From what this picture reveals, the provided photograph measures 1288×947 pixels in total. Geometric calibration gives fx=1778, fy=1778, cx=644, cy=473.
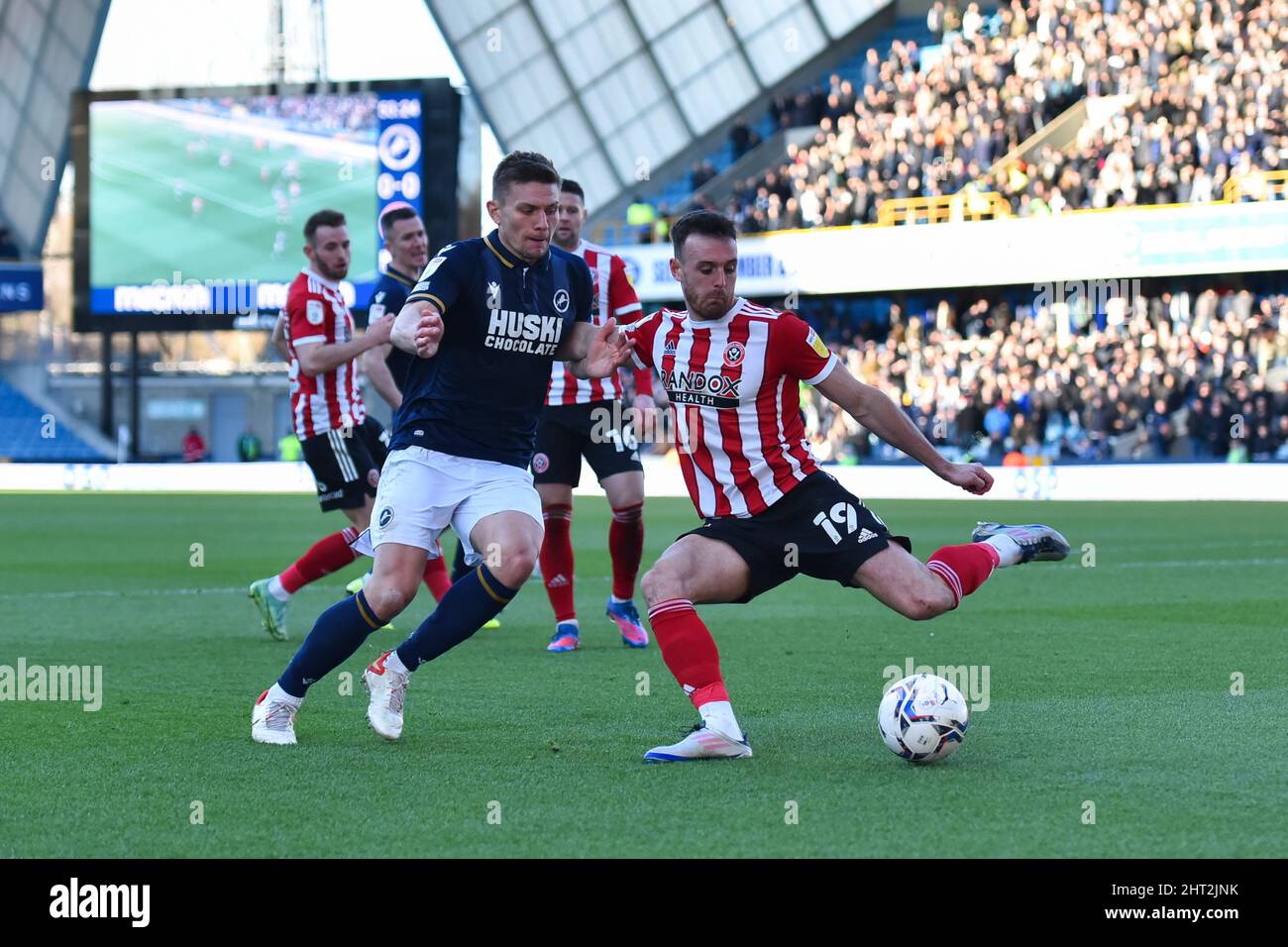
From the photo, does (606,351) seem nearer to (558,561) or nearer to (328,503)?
(558,561)

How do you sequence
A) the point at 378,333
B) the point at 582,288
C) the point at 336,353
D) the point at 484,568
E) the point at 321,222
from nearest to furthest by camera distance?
the point at 484,568
the point at 582,288
the point at 378,333
the point at 336,353
the point at 321,222

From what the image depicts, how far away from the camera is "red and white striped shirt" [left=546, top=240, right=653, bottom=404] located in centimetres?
904

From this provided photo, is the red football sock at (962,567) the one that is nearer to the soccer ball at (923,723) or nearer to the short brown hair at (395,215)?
the soccer ball at (923,723)

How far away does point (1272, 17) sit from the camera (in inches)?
1216

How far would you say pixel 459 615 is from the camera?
607 cm

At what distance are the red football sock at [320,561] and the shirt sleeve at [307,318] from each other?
3.59ft

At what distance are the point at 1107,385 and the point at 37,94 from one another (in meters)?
38.3

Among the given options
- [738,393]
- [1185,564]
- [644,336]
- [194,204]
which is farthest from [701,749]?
[194,204]

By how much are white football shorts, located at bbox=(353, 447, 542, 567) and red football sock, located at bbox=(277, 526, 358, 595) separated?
129 inches
